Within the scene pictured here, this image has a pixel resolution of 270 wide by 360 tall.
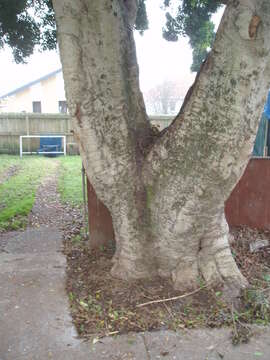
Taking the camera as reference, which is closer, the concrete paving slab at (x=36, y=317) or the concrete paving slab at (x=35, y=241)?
the concrete paving slab at (x=36, y=317)

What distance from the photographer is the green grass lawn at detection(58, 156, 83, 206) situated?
748 centimetres

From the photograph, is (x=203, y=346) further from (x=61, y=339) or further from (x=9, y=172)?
(x=9, y=172)

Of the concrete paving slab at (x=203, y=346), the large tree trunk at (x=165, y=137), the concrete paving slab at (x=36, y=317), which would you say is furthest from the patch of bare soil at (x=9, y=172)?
the concrete paving slab at (x=203, y=346)

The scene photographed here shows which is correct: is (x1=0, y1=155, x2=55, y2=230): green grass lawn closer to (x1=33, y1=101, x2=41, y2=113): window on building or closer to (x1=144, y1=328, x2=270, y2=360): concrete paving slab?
(x1=144, y1=328, x2=270, y2=360): concrete paving slab

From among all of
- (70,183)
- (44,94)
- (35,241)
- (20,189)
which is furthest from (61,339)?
(44,94)

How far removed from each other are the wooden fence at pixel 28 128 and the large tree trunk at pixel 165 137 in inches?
483

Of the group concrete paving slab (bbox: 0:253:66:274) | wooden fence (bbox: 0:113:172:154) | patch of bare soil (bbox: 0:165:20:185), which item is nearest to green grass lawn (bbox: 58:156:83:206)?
patch of bare soil (bbox: 0:165:20:185)

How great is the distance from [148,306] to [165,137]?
5.10 ft

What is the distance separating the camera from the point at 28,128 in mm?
15703

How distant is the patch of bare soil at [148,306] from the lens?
2820 mm

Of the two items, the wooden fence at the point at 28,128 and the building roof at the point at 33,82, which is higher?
the building roof at the point at 33,82

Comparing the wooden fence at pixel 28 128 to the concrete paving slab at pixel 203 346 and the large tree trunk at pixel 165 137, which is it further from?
the concrete paving slab at pixel 203 346

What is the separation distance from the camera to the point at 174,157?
297 cm

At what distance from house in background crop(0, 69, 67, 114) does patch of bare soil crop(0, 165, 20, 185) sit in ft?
50.0
